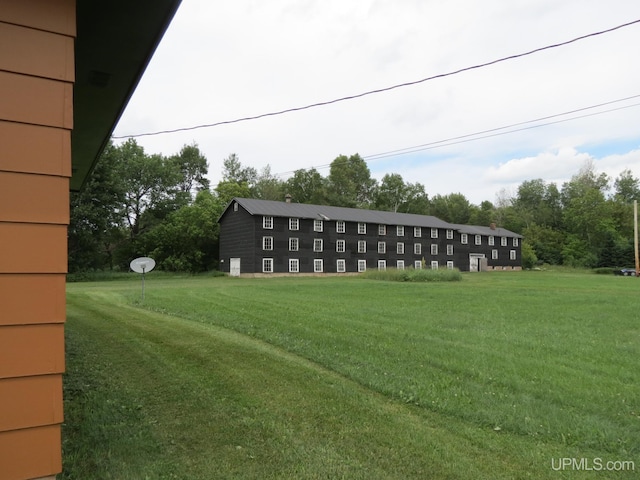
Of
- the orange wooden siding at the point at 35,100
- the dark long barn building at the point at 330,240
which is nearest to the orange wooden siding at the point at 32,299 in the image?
the orange wooden siding at the point at 35,100

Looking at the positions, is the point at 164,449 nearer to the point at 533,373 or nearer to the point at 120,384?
the point at 120,384

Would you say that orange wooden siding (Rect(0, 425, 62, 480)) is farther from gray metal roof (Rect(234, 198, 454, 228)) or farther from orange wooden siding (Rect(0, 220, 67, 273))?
gray metal roof (Rect(234, 198, 454, 228))

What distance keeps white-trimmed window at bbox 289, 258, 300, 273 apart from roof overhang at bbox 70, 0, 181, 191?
36.4 meters

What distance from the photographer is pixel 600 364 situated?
22.0 ft

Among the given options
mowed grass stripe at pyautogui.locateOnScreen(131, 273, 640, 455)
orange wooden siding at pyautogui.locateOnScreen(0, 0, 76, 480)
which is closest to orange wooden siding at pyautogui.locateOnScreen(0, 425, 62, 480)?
orange wooden siding at pyautogui.locateOnScreen(0, 0, 76, 480)

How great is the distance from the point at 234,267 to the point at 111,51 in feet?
127

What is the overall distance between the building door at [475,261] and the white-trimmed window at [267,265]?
2942 centimetres

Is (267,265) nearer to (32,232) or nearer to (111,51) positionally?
(111,51)

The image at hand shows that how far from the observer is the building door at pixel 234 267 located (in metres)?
41.3

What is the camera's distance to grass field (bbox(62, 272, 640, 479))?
11.1ft

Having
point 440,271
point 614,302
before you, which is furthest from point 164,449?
point 440,271

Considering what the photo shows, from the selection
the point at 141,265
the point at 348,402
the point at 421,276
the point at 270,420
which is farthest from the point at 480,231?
the point at 270,420

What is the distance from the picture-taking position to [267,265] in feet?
134

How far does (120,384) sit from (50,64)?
3840 mm
